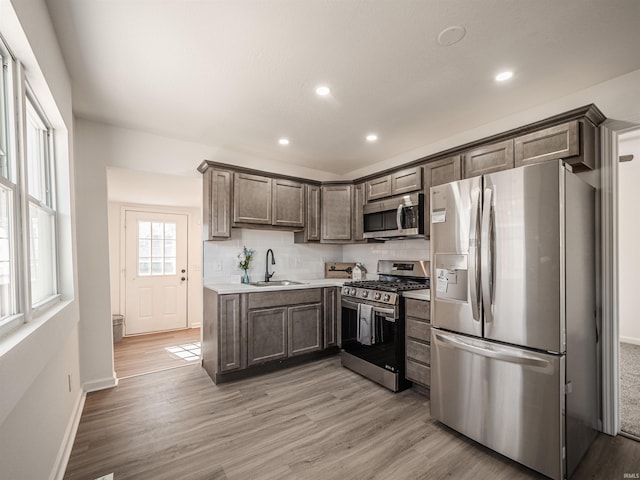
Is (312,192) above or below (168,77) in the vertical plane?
below

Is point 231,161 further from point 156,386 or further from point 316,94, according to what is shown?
point 156,386

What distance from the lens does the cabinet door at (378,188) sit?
365 centimetres

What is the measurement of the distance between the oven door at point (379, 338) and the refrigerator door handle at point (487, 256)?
98 centimetres

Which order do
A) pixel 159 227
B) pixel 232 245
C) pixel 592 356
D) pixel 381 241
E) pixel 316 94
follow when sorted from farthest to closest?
pixel 159 227, pixel 381 241, pixel 232 245, pixel 316 94, pixel 592 356

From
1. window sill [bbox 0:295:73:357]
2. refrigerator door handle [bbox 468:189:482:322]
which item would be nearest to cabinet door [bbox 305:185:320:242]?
refrigerator door handle [bbox 468:189:482:322]

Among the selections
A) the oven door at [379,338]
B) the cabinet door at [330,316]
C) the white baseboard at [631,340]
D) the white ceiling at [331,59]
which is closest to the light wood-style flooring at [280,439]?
the oven door at [379,338]

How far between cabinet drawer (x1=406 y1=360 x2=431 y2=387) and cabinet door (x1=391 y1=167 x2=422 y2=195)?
5.73 feet

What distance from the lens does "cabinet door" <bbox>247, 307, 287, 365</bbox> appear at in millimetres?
3230

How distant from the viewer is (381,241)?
409 centimetres

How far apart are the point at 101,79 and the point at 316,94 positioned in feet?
5.16

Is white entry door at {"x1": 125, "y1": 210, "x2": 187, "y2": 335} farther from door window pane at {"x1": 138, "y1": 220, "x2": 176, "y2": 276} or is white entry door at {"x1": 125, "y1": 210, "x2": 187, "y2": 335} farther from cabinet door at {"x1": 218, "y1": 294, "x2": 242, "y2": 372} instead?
cabinet door at {"x1": 218, "y1": 294, "x2": 242, "y2": 372}

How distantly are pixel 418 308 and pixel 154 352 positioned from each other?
3.44 meters

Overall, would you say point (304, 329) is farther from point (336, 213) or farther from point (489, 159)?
point (489, 159)

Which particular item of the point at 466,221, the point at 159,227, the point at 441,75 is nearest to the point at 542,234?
the point at 466,221
